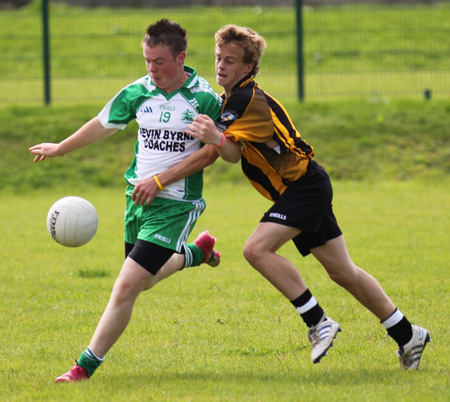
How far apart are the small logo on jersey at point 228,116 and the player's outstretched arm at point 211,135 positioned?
0.12m

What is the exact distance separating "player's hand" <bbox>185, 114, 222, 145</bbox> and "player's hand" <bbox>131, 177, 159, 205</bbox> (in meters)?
0.45

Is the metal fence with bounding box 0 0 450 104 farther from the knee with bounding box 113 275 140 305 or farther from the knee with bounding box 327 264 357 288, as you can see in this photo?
the knee with bounding box 113 275 140 305

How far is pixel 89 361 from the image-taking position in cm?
488

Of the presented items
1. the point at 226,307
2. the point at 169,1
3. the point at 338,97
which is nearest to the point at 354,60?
the point at 338,97

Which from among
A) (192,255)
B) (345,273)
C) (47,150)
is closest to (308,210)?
(345,273)

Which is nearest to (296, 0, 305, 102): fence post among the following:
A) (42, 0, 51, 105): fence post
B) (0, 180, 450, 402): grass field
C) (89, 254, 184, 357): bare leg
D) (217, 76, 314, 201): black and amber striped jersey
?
(42, 0, 51, 105): fence post

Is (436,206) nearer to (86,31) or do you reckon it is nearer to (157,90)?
(157,90)

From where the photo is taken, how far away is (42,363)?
17.5ft

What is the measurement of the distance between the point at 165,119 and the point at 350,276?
63.1 inches

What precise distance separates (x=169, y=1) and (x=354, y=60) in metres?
9.82

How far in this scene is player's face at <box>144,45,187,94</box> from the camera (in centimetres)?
496

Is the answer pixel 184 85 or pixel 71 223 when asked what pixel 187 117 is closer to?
pixel 184 85

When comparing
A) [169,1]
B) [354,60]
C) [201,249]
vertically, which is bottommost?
[201,249]

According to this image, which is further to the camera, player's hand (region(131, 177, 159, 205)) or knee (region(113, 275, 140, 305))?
player's hand (region(131, 177, 159, 205))
